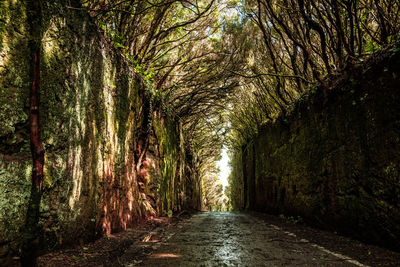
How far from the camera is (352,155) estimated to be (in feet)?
15.8

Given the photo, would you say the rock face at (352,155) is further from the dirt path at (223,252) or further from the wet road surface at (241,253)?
the wet road surface at (241,253)

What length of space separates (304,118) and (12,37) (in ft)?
22.8

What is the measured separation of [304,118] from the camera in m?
7.47

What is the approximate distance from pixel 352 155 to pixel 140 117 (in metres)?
5.49

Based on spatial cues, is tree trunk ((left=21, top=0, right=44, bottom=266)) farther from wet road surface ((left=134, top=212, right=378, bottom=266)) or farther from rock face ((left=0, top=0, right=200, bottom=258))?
wet road surface ((left=134, top=212, right=378, bottom=266))

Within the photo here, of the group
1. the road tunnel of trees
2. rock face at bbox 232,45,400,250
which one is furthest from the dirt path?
rock face at bbox 232,45,400,250

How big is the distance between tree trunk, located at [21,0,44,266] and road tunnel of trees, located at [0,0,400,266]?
12 millimetres

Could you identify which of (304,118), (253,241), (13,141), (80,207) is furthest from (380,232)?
(13,141)

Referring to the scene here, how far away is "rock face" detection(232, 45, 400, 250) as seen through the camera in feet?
12.5

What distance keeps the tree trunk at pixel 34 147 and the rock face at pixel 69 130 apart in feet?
0.31

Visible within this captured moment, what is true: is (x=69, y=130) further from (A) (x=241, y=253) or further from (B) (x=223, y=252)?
(A) (x=241, y=253)

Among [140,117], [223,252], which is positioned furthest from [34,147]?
[140,117]

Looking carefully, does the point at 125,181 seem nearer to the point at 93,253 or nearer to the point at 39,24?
the point at 93,253

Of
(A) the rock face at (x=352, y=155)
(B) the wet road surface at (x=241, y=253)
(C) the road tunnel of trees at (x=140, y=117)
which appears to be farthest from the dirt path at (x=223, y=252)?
(A) the rock face at (x=352, y=155)
